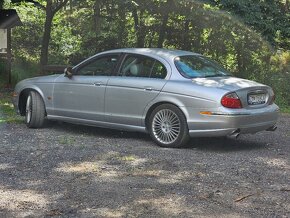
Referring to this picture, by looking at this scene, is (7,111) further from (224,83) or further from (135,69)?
(224,83)

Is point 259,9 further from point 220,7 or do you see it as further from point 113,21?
point 113,21

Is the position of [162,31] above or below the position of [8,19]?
below

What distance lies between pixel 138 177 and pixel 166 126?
1.99 m

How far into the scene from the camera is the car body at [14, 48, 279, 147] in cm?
752

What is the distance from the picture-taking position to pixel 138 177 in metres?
6.00

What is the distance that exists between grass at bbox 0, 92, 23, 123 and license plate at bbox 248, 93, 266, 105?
467 cm

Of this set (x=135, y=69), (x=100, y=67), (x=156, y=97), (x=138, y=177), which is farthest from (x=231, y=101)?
(x=100, y=67)

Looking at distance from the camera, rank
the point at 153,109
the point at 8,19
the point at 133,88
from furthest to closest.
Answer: the point at 8,19
the point at 133,88
the point at 153,109

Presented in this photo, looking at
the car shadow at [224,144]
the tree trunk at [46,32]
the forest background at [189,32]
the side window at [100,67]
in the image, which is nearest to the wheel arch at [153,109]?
the car shadow at [224,144]

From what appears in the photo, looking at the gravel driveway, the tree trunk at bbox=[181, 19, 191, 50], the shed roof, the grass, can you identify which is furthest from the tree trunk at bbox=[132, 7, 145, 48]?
the gravel driveway

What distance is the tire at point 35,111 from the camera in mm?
9250

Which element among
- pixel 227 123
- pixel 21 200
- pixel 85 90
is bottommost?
pixel 21 200

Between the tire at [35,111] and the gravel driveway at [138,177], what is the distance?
0.49 m

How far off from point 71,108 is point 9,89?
6.77 metres
